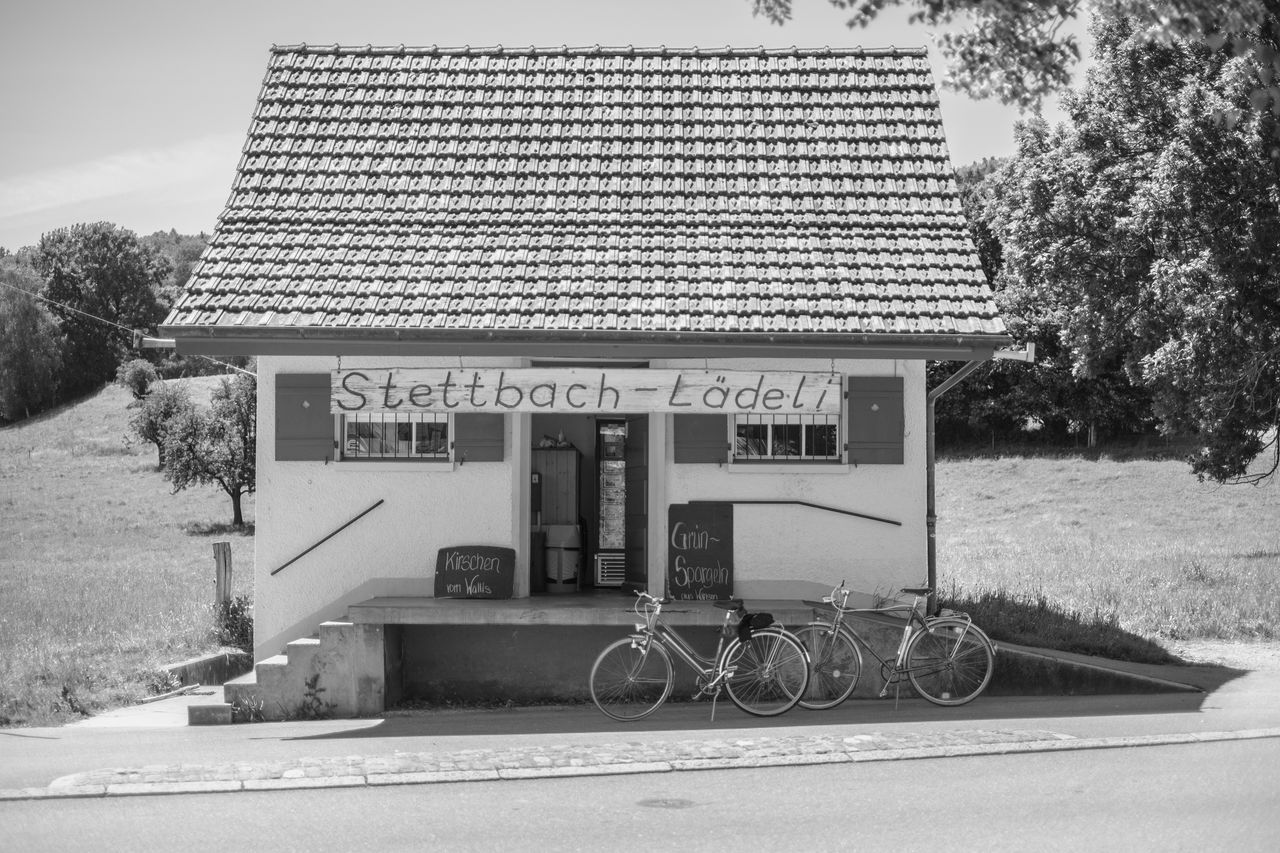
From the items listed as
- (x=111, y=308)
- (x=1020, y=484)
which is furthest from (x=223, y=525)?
(x=111, y=308)

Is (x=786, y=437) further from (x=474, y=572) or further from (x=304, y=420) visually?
(x=304, y=420)

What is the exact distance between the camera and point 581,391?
1312 cm

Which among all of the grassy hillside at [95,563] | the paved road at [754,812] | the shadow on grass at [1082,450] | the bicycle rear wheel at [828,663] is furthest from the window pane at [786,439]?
the shadow on grass at [1082,450]

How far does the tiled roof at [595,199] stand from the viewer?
528 inches

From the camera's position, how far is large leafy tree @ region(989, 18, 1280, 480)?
905 inches

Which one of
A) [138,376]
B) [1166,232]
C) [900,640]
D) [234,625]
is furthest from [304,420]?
[138,376]

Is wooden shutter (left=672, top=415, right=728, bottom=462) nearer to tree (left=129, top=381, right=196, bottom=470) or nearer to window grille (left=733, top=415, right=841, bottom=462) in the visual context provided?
window grille (left=733, top=415, right=841, bottom=462)

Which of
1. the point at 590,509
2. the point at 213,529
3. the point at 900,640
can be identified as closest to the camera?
the point at 900,640

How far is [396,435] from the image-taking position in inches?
550

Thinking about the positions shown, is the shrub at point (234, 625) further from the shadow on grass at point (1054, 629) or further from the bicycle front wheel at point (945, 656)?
the shadow on grass at point (1054, 629)

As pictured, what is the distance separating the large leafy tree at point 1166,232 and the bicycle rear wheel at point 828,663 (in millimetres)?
12787

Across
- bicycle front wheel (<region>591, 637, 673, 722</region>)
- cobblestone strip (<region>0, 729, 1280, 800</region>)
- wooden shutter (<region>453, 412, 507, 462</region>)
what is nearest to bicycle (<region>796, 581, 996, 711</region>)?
bicycle front wheel (<region>591, 637, 673, 722</region>)

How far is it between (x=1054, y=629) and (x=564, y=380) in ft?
23.8

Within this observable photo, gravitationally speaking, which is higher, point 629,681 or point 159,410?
point 159,410
